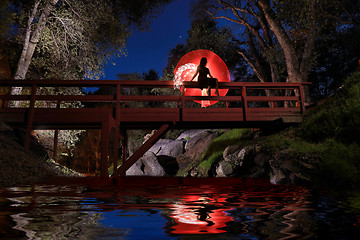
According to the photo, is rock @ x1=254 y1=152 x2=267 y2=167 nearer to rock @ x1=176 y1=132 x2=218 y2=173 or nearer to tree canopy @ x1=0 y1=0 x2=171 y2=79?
rock @ x1=176 y1=132 x2=218 y2=173

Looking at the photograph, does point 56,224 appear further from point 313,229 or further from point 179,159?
point 179,159

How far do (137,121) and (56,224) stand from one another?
27.2ft

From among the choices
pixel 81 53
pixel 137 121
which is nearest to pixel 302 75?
pixel 137 121

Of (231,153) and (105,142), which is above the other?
(105,142)

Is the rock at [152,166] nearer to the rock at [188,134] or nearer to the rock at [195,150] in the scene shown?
the rock at [195,150]

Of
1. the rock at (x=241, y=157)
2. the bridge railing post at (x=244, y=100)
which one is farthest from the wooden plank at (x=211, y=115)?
the rock at (x=241, y=157)

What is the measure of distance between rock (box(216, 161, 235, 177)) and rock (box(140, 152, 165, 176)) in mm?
5875

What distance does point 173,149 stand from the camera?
18.7 metres

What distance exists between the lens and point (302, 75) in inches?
508

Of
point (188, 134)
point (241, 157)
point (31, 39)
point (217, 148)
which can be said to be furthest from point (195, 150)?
point (31, 39)

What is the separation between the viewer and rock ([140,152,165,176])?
16.4 meters

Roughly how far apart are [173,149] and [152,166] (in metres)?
2.53

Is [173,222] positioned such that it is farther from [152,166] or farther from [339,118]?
[152,166]

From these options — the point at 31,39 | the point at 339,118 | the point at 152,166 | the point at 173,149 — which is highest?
the point at 31,39
